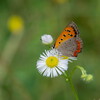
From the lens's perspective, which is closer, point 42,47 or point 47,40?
point 47,40

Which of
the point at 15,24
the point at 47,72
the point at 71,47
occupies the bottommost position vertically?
the point at 47,72

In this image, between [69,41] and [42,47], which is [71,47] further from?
[42,47]

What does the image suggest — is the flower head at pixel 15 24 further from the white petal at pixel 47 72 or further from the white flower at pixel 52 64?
the white petal at pixel 47 72

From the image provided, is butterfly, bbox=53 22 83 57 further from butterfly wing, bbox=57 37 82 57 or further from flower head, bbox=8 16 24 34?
flower head, bbox=8 16 24 34

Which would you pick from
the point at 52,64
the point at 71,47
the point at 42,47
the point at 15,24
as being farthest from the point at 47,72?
the point at 15,24

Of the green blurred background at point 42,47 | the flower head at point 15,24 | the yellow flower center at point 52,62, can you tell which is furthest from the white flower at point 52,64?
the flower head at point 15,24

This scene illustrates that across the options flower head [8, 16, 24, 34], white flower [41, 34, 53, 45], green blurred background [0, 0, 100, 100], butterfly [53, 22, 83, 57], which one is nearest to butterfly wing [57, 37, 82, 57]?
butterfly [53, 22, 83, 57]

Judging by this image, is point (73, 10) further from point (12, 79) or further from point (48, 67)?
point (48, 67)
